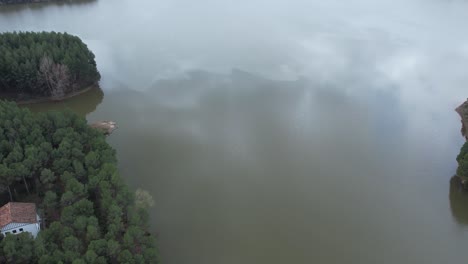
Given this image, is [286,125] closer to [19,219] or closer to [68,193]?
[68,193]

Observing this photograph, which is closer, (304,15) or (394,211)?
(394,211)

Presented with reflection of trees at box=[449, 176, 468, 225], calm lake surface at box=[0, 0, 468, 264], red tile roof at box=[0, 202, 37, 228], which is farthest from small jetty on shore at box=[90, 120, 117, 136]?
reflection of trees at box=[449, 176, 468, 225]

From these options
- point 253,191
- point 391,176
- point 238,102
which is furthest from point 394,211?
point 238,102

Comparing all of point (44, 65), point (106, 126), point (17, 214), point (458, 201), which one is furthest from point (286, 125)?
point (44, 65)

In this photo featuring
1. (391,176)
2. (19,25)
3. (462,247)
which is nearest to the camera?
(462,247)

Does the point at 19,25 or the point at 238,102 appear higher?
the point at 19,25

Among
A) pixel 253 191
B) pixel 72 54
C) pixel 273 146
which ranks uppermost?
pixel 72 54

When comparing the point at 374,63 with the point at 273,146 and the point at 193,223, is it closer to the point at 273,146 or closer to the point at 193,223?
the point at 273,146
